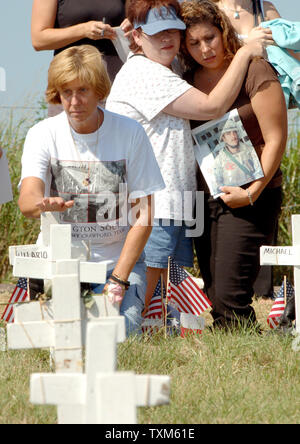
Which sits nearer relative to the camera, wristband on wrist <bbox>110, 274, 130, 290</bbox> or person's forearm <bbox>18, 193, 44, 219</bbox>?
person's forearm <bbox>18, 193, 44, 219</bbox>

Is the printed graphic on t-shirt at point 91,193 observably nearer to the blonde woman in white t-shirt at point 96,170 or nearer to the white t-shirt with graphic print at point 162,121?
the blonde woman in white t-shirt at point 96,170

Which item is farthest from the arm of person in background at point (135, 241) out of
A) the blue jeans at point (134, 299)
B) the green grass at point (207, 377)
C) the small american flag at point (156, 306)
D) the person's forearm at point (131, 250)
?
the small american flag at point (156, 306)

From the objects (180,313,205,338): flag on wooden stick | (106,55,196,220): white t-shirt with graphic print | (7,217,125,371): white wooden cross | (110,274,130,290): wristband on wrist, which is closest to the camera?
(7,217,125,371): white wooden cross

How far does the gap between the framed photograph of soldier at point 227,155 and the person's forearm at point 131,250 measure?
A: 52 centimetres

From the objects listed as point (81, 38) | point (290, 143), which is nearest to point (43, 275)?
point (81, 38)

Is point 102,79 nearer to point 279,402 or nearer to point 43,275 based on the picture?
point 43,275

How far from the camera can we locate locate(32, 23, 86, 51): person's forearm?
3.88 metres

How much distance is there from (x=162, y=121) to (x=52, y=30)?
2.75 feet

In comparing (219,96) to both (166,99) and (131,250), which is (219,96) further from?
(131,250)

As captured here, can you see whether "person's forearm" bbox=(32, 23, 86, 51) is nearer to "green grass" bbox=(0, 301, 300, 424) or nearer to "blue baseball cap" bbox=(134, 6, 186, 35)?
"blue baseball cap" bbox=(134, 6, 186, 35)

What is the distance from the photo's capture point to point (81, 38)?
154 inches

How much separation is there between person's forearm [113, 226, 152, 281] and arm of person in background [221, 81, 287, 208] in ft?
1.72

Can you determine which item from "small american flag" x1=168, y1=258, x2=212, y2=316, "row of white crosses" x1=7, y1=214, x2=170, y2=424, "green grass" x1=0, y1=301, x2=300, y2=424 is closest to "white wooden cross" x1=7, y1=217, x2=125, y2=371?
"row of white crosses" x1=7, y1=214, x2=170, y2=424

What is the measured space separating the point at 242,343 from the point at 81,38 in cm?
180
